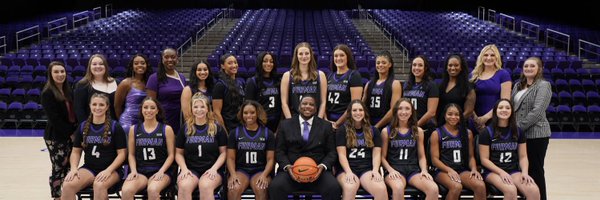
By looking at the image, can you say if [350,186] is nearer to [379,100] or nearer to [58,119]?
[379,100]

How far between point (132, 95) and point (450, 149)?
2587mm

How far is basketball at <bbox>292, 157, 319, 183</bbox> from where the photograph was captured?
495 cm

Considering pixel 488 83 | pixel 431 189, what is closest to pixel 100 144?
pixel 431 189

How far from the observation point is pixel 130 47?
48.8 ft

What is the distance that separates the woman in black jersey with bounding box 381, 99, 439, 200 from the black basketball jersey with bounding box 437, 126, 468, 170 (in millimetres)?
146

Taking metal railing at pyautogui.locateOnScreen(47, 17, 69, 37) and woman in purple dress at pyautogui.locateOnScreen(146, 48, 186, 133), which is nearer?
woman in purple dress at pyautogui.locateOnScreen(146, 48, 186, 133)

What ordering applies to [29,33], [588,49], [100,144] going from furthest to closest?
1. [29,33]
2. [588,49]
3. [100,144]

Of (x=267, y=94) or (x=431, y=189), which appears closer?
(x=431, y=189)

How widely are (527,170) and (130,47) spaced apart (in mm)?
11305

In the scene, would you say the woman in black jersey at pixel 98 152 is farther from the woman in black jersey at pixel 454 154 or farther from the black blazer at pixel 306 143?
the woman in black jersey at pixel 454 154

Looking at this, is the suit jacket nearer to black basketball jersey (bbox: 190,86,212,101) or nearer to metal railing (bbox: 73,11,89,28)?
black basketball jersey (bbox: 190,86,212,101)

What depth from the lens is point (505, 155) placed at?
518 centimetres

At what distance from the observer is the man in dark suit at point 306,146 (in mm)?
5039

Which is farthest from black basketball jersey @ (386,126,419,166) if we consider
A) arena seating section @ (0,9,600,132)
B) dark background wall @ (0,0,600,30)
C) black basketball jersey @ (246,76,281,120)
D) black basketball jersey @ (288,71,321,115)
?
dark background wall @ (0,0,600,30)
